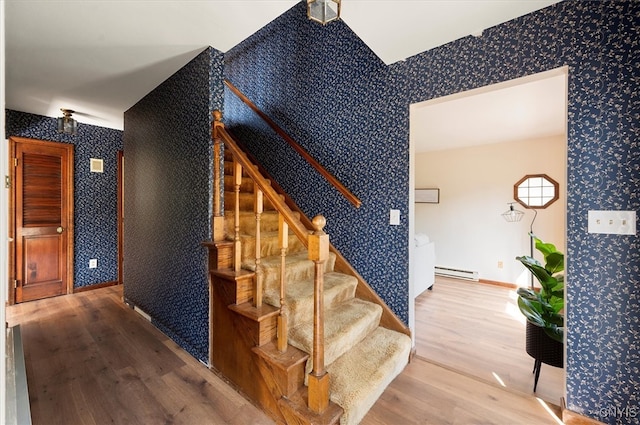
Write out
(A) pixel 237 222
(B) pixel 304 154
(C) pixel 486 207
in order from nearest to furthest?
1. (A) pixel 237 222
2. (B) pixel 304 154
3. (C) pixel 486 207

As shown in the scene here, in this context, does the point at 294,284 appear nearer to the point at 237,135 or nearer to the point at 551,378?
the point at 551,378

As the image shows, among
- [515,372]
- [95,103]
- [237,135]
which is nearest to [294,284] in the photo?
[515,372]

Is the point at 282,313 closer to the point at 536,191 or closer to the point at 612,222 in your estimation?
the point at 612,222

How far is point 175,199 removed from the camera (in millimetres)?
2434

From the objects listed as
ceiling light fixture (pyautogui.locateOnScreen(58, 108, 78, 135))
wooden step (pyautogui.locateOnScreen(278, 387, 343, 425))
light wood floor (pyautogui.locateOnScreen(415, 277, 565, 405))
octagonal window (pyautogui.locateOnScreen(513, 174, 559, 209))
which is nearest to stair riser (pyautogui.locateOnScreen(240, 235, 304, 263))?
wooden step (pyautogui.locateOnScreen(278, 387, 343, 425))

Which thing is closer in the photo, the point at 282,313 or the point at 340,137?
the point at 282,313

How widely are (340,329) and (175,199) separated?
175cm

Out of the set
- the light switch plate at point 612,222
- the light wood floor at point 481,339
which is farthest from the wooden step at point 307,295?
the light switch plate at point 612,222

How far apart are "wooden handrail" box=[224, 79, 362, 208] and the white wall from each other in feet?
11.2

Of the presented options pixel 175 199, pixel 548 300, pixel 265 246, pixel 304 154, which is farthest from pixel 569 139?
pixel 175 199

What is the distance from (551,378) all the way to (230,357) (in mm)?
2337

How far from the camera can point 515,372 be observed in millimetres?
2109

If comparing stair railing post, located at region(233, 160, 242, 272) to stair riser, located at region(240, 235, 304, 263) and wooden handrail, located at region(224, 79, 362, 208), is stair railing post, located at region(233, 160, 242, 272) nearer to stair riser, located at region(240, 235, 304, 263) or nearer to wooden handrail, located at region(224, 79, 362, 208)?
stair riser, located at region(240, 235, 304, 263)

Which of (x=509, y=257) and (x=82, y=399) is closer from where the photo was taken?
(x=82, y=399)
